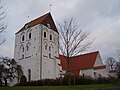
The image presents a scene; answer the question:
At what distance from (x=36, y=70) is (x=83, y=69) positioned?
13.4 meters

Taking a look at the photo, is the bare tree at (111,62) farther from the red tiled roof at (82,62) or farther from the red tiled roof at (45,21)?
the red tiled roof at (45,21)

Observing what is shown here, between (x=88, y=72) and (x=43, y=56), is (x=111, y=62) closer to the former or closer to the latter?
(x=88, y=72)

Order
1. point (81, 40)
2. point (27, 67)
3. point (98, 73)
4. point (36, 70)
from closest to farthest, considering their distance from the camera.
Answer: point (81, 40), point (36, 70), point (27, 67), point (98, 73)

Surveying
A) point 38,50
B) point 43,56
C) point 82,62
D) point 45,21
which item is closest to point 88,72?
point 82,62

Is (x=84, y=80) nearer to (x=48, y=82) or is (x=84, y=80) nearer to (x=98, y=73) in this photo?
(x=48, y=82)

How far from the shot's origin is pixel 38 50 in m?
43.9

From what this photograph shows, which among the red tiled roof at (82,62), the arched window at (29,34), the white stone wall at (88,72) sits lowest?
the white stone wall at (88,72)

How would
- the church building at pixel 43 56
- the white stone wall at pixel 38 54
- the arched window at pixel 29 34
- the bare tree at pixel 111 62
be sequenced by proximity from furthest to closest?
the bare tree at pixel 111 62 → the arched window at pixel 29 34 → the church building at pixel 43 56 → the white stone wall at pixel 38 54

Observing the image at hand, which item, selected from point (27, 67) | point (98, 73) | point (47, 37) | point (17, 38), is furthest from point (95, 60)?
point (17, 38)

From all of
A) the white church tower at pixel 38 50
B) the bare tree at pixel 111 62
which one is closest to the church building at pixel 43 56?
the white church tower at pixel 38 50

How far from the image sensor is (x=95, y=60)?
159 feet

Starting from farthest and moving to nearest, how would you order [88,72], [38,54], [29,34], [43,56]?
[29,34] → [88,72] → [43,56] → [38,54]

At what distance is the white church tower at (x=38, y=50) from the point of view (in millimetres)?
43344

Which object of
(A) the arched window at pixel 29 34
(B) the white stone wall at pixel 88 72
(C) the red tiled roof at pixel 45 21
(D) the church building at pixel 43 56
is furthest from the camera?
(C) the red tiled roof at pixel 45 21
